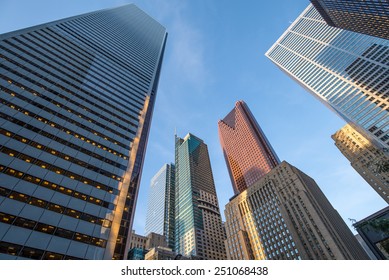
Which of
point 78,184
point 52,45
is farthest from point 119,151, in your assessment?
point 52,45

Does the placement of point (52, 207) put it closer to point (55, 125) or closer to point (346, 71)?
point (55, 125)

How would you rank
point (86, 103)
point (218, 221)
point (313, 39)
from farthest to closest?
point (218, 221)
point (313, 39)
point (86, 103)

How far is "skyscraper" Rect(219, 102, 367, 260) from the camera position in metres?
83.1

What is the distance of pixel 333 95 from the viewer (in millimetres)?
121562

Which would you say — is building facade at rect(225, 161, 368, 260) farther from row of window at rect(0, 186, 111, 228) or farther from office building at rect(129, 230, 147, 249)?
row of window at rect(0, 186, 111, 228)

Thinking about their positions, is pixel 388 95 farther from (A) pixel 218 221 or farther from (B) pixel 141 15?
(B) pixel 141 15

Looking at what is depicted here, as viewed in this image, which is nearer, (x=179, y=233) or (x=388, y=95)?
(x=388, y=95)

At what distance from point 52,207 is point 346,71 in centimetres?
14206

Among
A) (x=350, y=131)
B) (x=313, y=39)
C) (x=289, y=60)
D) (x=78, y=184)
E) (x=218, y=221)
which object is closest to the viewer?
(x=78, y=184)

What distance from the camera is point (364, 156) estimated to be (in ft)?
420

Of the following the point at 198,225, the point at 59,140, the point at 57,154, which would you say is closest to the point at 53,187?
the point at 57,154

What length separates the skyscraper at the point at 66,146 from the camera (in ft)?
106

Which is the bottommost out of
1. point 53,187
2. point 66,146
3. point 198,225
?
point 53,187

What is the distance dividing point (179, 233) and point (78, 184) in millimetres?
150206
